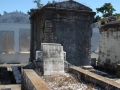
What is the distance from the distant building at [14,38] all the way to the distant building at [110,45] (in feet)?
19.7

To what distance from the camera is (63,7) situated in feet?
32.7

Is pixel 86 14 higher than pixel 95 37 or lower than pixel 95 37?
higher

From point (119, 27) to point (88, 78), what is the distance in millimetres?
7135

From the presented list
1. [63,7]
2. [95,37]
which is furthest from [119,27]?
[95,37]

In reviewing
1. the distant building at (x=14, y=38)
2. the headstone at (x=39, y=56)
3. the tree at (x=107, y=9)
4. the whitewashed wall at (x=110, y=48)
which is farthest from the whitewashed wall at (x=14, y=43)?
the tree at (x=107, y=9)

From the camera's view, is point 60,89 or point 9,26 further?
point 9,26

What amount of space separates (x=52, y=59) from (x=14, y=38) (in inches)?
371

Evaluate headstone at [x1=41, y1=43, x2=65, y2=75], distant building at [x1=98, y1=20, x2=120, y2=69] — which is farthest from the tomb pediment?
distant building at [x1=98, y1=20, x2=120, y2=69]

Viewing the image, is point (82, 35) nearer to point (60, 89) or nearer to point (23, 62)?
point (60, 89)

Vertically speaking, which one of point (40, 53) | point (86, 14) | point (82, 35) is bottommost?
point (40, 53)

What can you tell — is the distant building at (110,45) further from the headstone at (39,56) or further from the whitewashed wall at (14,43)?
the headstone at (39,56)

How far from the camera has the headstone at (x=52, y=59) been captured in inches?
300

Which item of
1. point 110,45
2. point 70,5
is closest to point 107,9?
point 110,45

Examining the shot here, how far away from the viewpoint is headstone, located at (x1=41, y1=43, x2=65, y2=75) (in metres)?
7.62
